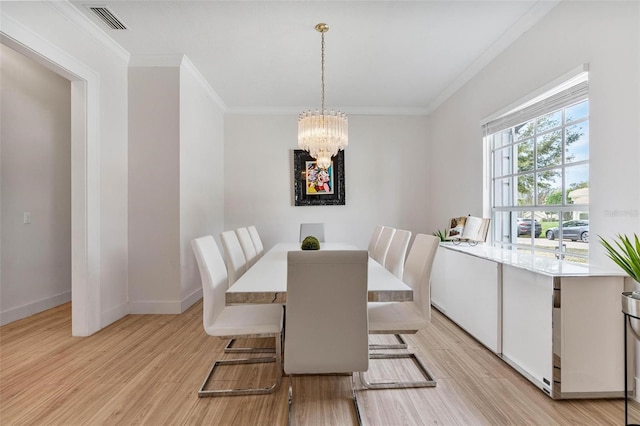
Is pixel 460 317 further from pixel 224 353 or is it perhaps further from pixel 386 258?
pixel 224 353

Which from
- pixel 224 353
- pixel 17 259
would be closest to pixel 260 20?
pixel 224 353

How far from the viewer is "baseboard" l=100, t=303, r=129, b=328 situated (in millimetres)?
2965

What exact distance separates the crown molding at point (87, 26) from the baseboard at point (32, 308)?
2.77 m

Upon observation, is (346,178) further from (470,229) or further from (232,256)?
(232,256)

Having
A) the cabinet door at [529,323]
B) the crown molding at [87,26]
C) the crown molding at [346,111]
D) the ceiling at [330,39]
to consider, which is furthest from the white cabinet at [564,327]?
the crown molding at [87,26]

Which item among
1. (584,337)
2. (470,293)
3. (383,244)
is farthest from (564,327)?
(383,244)

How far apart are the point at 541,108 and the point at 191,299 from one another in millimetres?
3997

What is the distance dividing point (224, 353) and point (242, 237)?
104 cm

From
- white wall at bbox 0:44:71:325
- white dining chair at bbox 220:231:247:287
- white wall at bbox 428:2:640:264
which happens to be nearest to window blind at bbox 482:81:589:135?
white wall at bbox 428:2:640:264

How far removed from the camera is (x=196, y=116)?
151 inches

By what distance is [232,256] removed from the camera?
2426 millimetres

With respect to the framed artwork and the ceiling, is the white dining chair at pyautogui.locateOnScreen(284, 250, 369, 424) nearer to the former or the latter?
the ceiling

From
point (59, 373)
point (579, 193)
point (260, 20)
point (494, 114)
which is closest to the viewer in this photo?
point (59, 373)

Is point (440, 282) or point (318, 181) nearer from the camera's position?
point (440, 282)
